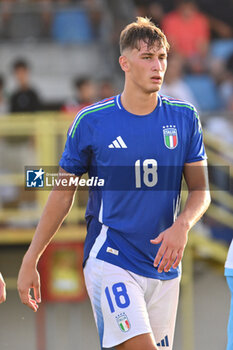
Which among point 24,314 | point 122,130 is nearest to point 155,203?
point 122,130

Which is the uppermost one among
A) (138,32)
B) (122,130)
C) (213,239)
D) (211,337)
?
(138,32)

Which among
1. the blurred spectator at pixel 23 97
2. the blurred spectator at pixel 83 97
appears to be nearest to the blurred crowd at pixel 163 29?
the blurred spectator at pixel 23 97

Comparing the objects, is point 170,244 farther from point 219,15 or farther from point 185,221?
point 219,15

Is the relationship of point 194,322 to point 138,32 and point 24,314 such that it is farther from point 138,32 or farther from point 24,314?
point 138,32

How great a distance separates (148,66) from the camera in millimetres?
5277

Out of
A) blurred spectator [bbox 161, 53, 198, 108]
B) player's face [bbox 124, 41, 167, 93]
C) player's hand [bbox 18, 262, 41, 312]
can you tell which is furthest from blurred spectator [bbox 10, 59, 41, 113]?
player's hand [bbox 18, 262, 41, 312]

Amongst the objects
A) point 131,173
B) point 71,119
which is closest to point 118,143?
point 131,173

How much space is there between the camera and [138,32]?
5.30m

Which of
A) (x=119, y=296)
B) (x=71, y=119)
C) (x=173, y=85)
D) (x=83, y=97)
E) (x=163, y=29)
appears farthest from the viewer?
(x=163, y=29)

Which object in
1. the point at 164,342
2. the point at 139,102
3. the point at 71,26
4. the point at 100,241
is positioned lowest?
the point at 164,342

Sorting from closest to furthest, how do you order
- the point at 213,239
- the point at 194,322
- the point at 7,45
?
the point at 213,239 → the point at 194,322 → the point at 7,45

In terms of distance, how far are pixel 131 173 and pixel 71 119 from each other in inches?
189

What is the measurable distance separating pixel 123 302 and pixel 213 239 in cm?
603

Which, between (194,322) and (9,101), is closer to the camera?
(9,101)
